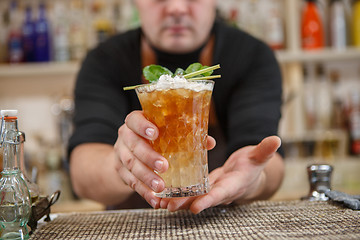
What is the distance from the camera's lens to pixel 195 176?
2.88 feet

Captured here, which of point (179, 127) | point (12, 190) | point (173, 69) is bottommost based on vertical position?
point (12, 190)

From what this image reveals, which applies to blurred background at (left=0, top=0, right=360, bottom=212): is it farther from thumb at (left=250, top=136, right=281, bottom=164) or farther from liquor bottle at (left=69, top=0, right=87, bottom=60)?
thumb at (left=250, top=136, right=281, bottom=164)

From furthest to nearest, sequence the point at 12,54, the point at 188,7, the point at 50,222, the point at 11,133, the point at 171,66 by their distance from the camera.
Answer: the point at 12,54
the point at 171,66
the point at 188,7
the point at 50,222
the point at 11,133

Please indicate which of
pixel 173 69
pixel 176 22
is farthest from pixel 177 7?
pixel 173 69

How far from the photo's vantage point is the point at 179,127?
2.80 ft

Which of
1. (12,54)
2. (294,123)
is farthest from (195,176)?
(12,54)

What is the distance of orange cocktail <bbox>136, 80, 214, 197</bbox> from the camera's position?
2.73ft

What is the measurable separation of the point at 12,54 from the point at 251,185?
1.97 m

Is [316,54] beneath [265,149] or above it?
above

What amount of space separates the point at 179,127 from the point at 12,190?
1.14 ft

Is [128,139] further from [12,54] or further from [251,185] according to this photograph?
[12,54]

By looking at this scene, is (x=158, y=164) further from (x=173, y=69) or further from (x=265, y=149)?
(x=173, y=69)

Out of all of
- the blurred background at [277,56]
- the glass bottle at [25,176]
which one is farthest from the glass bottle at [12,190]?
the blurred background at [277,56]

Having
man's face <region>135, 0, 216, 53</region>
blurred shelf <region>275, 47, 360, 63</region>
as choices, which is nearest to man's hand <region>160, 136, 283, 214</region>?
man's face <region>135, 0, 216, 53</region>
